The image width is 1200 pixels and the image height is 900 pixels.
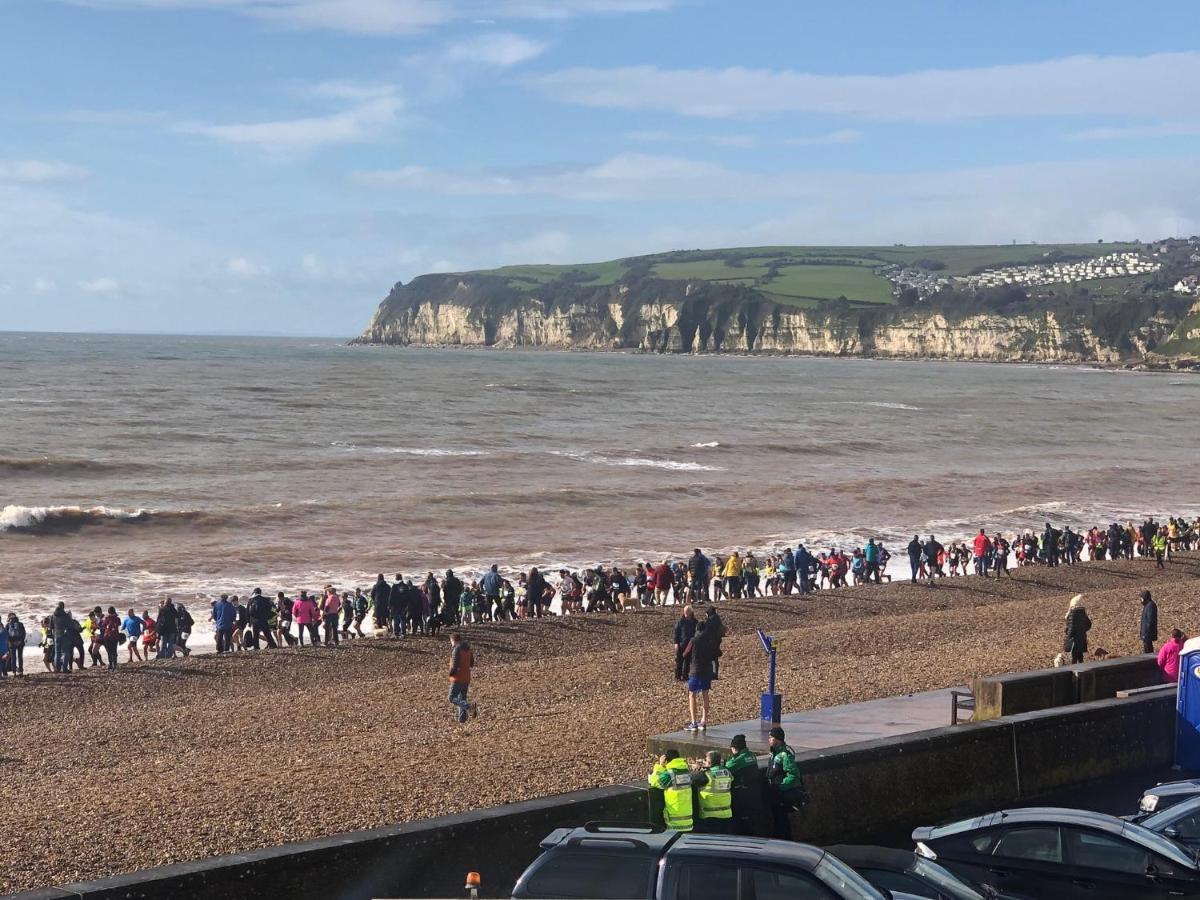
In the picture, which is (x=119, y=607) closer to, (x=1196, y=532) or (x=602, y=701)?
(x=602, y=701)

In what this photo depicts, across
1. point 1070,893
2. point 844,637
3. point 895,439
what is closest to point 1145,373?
point 895,439

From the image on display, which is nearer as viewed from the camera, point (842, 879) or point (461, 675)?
point (842, 879)

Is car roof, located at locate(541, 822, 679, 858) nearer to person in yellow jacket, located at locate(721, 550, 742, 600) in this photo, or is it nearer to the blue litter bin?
the blue litter bin

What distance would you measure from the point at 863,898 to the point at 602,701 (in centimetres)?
1115

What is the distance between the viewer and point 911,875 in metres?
8.27

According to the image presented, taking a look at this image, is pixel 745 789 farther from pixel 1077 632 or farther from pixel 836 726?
pixel 1077 632

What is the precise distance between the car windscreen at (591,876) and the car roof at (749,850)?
0.65 feet

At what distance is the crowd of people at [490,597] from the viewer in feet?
78.2

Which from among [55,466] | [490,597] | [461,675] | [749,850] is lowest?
[490,597]

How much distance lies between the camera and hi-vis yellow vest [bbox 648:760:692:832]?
9359 millimetres

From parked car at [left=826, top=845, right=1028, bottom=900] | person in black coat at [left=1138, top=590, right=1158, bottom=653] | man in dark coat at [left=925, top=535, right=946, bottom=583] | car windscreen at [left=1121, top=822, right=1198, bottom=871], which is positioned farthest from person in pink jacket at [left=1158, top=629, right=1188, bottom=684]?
man in dark coat at [left=925, top=535, right=946, bottom=583]

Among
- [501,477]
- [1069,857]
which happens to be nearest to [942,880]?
[1069,857]

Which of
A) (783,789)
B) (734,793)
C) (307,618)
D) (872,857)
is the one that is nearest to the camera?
(872,857)

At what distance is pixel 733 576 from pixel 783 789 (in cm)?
2072
